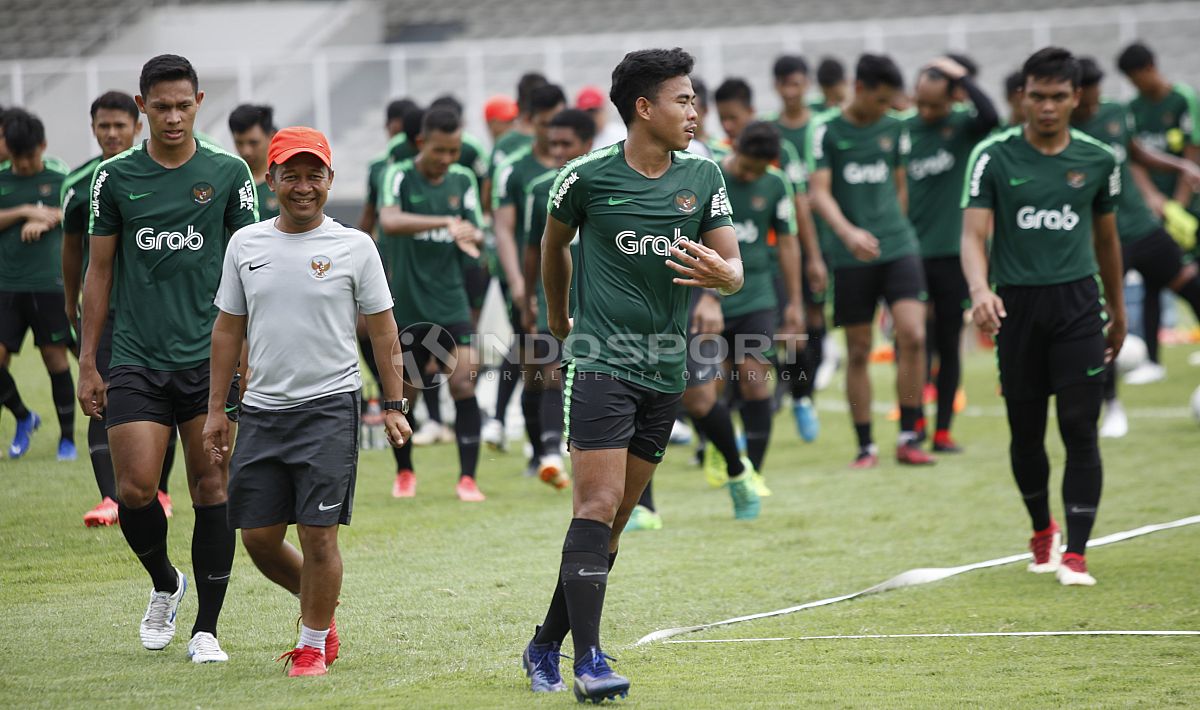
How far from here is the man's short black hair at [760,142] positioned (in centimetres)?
923

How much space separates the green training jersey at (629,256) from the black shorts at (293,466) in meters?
0.92

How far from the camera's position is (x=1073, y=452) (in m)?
6.83

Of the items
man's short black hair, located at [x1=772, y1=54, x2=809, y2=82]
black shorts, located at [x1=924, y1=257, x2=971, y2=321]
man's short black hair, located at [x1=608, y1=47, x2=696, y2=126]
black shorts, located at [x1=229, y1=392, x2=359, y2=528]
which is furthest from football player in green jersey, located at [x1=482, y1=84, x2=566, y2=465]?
man's short black hair, located at [x1=608, y1=47, x2=696, y2=126]

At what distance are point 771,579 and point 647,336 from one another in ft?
8.02

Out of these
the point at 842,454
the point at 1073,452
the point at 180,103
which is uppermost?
the point at 180,103

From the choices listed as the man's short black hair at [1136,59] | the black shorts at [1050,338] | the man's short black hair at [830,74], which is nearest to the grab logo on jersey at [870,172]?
the man's short black hair at [830,74]

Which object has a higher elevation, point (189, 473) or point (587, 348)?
point (587, 348)

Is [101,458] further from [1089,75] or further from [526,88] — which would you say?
[1089,75]

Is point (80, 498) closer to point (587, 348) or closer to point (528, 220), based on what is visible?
point (528, 220)

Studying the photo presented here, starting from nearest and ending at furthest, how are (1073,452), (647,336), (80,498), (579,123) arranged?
1. (647,336)
2. (1073,452)
3. (80,498)
4. (579,123)

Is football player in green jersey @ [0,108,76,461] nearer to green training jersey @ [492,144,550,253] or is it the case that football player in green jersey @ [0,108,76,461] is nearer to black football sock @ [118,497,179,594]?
green training jersey @ [492,144,550,253]

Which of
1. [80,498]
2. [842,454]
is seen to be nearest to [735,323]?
[842,454]

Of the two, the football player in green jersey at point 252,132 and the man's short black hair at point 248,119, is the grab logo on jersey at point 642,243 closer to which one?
the football player in green jersey at point 252,132

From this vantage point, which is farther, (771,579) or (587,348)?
(771,579)
